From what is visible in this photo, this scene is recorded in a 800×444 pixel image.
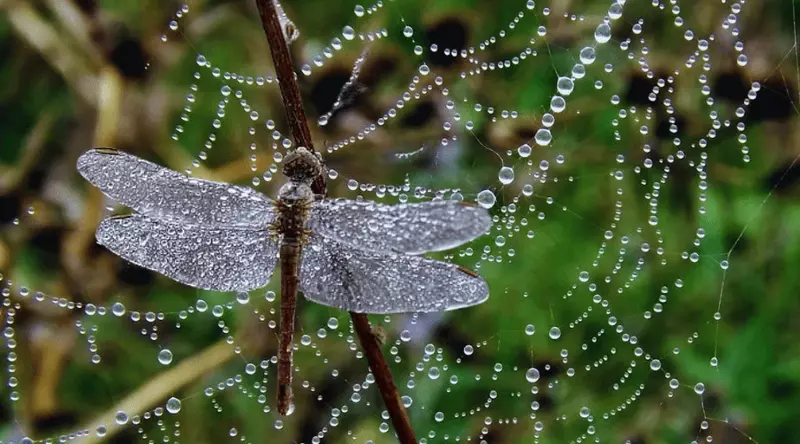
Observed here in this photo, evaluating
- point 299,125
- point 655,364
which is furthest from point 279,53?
point 655,364

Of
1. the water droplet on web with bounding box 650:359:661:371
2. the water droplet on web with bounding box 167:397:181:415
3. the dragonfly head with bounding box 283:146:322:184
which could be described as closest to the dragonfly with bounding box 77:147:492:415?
the dragonfly head with bounding box 283:146:322:184

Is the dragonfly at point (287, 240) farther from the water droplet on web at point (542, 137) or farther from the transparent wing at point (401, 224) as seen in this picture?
the water droplet on web at point (542, 137)

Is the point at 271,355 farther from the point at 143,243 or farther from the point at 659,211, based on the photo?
the point at 659,211

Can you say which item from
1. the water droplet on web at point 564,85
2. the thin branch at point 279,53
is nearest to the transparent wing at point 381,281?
the thin branch at point 279,53

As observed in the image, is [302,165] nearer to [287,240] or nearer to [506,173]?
[287,240]

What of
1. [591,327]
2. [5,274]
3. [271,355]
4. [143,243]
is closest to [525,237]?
[591,327]

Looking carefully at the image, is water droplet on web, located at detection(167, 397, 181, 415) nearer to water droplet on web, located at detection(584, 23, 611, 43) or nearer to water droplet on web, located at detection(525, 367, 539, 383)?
water droplet on web, located at detection(525, 367, 539, 383)
